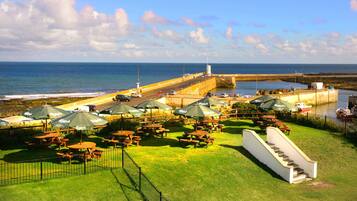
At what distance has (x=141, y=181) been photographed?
1507 cm

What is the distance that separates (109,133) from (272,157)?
1006 centimetres

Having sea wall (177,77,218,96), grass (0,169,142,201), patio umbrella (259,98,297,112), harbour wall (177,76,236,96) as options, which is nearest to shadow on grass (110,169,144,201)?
grass (0,169,142,201)

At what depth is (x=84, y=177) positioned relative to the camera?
1512cm

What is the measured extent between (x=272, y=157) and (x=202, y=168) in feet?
11.8

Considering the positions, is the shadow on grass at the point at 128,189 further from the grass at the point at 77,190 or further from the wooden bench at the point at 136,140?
the wooden bench at the point at 136,140

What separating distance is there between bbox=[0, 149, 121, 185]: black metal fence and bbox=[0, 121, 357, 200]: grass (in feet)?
1.93

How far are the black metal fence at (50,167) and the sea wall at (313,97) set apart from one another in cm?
4575

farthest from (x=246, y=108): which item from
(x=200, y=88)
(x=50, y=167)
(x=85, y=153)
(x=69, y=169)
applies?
(x=200, y=88)

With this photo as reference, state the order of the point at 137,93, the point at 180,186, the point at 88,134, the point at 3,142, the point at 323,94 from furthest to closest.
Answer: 1. the point at 323,94
2. the point at 137,93
3. the point at 88,134
4. the point at 3,142
5. the point at 180,186

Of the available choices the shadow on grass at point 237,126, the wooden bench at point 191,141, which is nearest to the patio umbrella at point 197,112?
the wooden bench at point 191,141

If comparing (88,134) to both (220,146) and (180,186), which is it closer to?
(220,146)

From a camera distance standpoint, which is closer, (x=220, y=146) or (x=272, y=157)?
(x=272, y=157)

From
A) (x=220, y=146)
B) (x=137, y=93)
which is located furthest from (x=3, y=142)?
(x=137, y=93)

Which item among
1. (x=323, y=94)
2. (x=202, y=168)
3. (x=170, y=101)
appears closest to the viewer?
(x=202, y=168)
